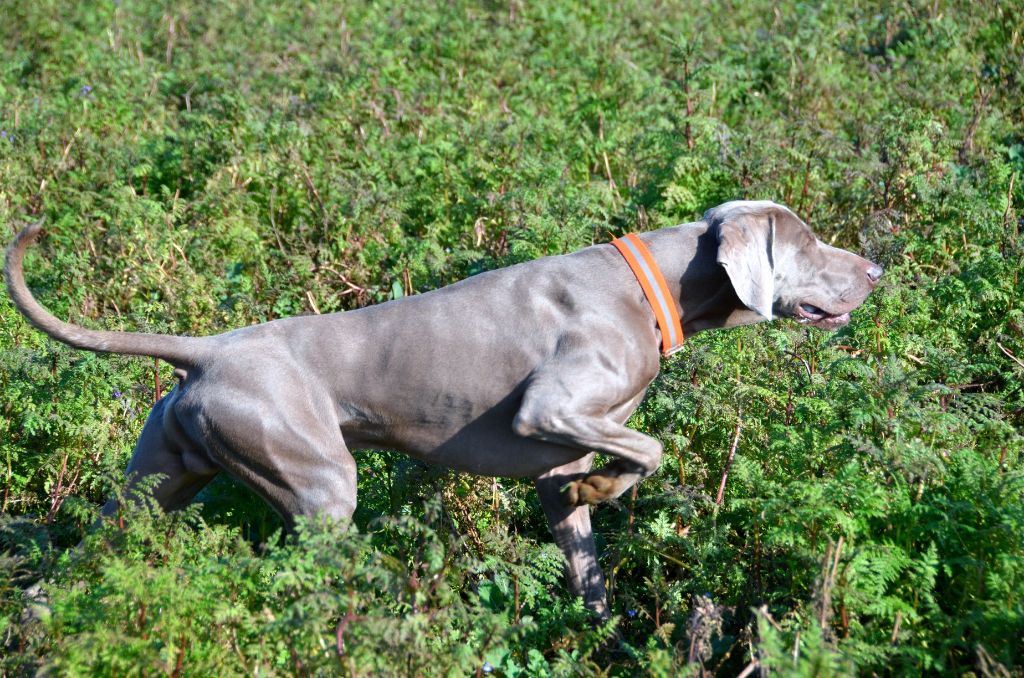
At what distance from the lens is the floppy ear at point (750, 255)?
4.37 m

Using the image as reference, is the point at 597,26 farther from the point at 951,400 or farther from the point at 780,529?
the point at 780,529

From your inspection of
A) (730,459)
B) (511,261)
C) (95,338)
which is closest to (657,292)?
(730,459)

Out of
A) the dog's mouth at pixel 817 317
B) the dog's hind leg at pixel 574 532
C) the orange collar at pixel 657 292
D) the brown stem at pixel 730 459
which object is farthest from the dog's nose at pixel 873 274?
the dog's hind leg at pixel 574 532

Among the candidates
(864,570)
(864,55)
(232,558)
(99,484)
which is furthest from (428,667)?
(864,55)

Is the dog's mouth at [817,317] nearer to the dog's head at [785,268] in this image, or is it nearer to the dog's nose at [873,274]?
the dog's head at [785,268]

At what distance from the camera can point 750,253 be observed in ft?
14.6

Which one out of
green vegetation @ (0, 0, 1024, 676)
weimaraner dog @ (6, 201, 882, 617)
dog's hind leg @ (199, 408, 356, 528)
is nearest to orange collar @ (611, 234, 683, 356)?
weimaraner dog @ (6, 201, 882, 617)

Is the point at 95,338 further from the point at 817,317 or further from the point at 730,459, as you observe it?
the point at 817,317

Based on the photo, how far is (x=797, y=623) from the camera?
355cm

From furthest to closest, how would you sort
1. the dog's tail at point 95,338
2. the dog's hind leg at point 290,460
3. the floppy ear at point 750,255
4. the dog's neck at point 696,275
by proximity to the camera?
the dog's neck at point 696,275 < the floppy ear at point 750,255 < the dog's tail at point 95,338 < the dog's hind leg at point 290,460

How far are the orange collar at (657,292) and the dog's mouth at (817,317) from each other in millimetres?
623

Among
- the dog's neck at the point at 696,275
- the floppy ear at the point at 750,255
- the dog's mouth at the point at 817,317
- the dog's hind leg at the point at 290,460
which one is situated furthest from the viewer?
the dog's mouth at the point at 817,317

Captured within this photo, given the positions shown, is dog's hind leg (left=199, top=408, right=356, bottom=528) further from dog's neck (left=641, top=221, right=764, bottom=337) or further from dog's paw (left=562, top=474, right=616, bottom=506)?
dog's neck (left=641, top=221, right=764, bottom=337)

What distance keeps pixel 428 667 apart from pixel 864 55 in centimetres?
708
